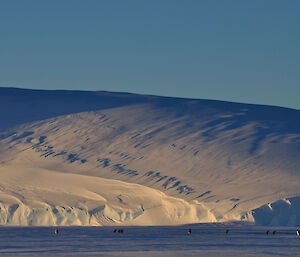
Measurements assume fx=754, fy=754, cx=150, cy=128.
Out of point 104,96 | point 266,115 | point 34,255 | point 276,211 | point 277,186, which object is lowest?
point 34,255

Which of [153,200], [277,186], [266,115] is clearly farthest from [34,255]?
[266,115]

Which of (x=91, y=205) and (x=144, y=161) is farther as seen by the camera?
(x=144, y=161)

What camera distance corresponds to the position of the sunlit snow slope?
250 feet

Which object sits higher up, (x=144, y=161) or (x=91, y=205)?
(x=144, y=161)

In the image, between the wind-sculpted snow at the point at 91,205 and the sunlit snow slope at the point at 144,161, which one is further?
the sunlit snow slope at the point at 144,161

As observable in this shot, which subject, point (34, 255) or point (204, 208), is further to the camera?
point (204, 208)

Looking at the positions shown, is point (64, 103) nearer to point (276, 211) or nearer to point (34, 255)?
point (276, 211)

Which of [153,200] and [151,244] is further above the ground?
[153,200]

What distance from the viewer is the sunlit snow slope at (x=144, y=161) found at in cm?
7612

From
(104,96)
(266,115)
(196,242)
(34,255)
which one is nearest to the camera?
(34,255)

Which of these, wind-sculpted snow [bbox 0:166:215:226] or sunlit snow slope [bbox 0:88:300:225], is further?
sunlit snow slope [bbox 0:88:300:225]

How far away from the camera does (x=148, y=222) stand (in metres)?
75.8

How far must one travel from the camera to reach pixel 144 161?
89.8 m

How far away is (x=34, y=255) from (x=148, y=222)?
4213 centimetres
